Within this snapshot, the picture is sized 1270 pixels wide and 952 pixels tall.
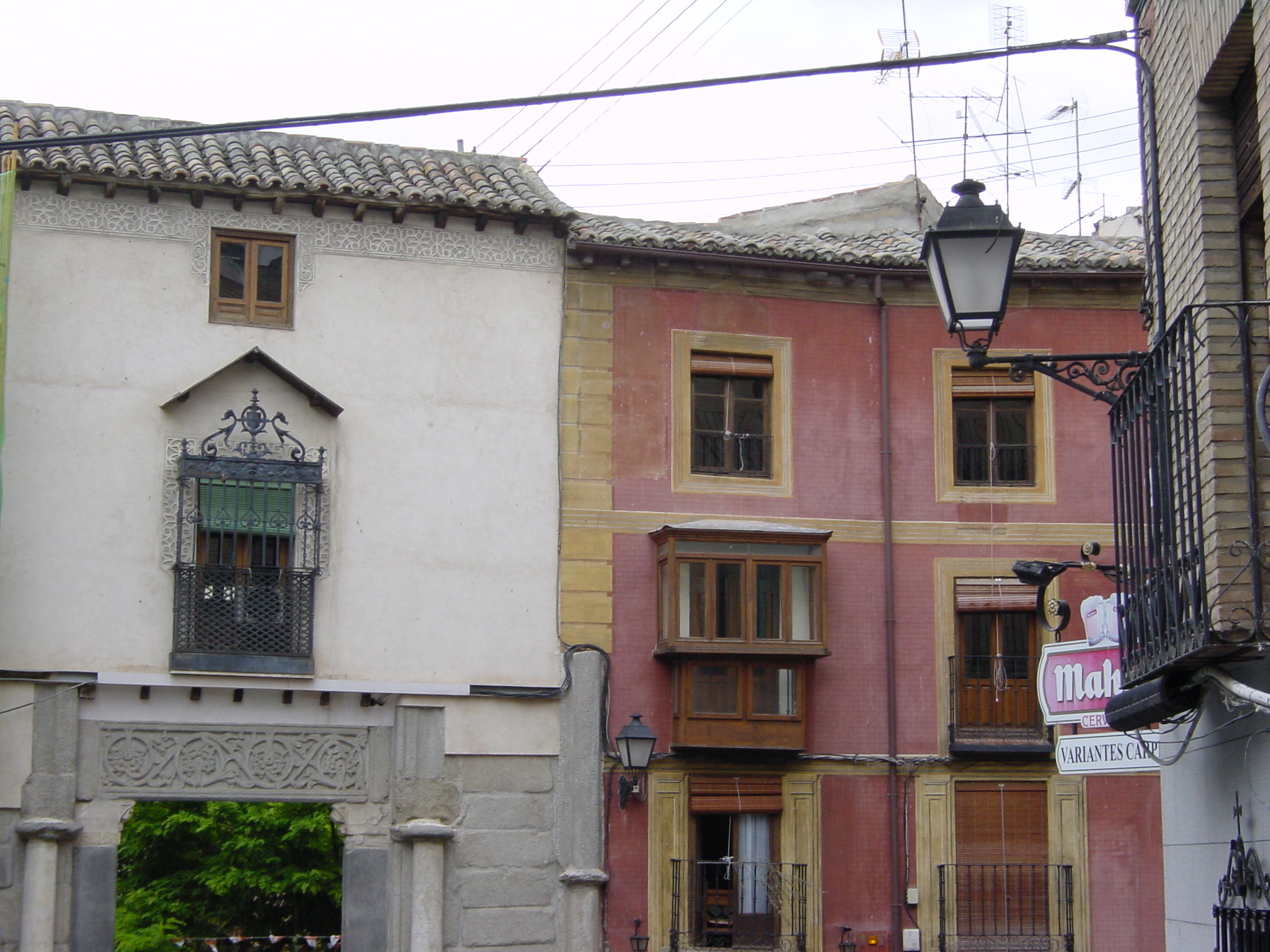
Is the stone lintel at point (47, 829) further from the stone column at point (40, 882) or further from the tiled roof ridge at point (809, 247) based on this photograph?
the tiled roof ridge at point (809, 247)

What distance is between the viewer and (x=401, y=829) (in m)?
16.5

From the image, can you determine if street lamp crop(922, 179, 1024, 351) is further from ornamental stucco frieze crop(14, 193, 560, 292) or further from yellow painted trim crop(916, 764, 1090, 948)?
yellow painted trim crop(916, 764, 1090, 948)

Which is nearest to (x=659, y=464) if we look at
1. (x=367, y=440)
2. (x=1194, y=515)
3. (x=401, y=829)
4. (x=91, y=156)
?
(x=367, y=440)

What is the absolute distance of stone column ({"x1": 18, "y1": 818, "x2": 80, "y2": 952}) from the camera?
1527 centimetres

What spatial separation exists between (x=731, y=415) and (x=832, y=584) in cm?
205

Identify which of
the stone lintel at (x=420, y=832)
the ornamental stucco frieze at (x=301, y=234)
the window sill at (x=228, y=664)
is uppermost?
the ornamental stucco frieze at (x=301, y=234)

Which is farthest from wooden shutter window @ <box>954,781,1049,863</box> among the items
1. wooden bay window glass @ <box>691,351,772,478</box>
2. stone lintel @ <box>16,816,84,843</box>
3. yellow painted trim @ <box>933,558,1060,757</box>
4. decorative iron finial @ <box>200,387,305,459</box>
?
stone lintel @ <box>16,816,84,843</box>

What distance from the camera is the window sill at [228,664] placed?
52.5 ft

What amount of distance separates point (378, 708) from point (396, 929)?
6.82 ft

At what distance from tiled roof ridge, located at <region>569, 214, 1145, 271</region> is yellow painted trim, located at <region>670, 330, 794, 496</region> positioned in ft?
3.01

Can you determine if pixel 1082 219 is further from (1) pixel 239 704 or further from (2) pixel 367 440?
(1) pixel 239 704

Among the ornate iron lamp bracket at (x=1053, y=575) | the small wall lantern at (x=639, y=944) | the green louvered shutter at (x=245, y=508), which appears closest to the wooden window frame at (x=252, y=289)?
the green louvered shutter at (x=245, y=508)

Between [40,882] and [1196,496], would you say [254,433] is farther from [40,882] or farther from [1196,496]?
[1196,496]

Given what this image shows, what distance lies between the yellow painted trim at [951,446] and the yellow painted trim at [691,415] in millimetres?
1630
